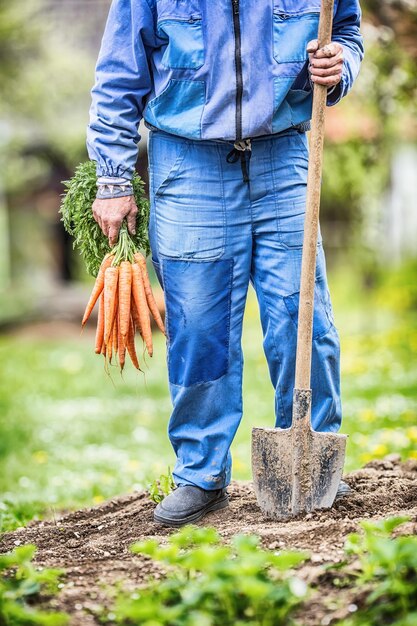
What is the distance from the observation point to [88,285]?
15.8 meters

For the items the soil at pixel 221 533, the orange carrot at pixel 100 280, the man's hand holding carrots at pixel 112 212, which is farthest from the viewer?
the orange carrot at pixel 100 280

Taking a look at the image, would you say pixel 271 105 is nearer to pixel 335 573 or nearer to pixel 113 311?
pixel 113 311

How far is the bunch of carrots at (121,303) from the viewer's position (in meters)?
3.68

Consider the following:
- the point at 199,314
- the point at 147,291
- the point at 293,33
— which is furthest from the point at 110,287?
the point at 293,33

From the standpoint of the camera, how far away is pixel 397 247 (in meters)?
18.4

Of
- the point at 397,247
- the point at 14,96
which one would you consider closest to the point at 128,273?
the point at 14,96

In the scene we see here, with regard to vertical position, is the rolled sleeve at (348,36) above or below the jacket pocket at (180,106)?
above

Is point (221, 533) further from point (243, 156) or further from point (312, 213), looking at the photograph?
point (243, 156)

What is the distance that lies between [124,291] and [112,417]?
13.6 ft

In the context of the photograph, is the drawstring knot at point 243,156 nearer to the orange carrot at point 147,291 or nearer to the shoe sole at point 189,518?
the orange carrot at point 147,291

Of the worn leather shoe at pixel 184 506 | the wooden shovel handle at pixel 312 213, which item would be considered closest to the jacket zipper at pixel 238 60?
the wooden shovel handle at pixel 312 213

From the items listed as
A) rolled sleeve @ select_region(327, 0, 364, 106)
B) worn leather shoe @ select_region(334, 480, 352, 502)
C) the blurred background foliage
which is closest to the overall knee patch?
worn leather shoe @ select_region(334, 480, 352, 502)

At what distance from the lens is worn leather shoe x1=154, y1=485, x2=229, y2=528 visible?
3572 mm

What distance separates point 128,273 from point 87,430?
377 centimetres
